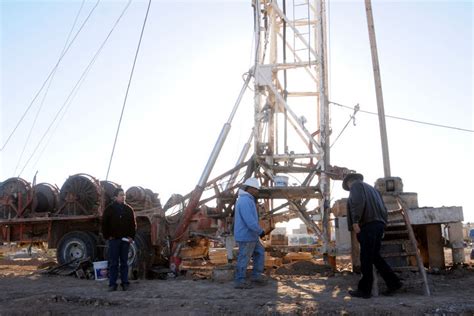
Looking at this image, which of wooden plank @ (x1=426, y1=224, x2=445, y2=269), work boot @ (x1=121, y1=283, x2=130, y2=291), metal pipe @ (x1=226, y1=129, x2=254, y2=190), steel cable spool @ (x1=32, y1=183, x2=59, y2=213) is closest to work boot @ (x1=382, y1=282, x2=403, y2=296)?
wooden plank @ (x1=426, y1=224, x2=445, y2=269)

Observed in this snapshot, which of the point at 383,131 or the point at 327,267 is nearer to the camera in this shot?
the point at 383,131

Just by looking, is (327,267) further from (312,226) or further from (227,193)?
(227,193)

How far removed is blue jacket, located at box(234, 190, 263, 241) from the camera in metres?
7.80

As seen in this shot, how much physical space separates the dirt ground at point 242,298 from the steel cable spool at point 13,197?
12.2 feet

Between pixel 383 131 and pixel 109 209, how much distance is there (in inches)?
226

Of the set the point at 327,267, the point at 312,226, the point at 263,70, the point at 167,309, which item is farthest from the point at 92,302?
the point at 263,70

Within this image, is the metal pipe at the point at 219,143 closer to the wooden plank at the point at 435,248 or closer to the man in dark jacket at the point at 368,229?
the wooden plank at the point at 435,248

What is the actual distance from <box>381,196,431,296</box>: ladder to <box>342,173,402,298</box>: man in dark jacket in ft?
1.92

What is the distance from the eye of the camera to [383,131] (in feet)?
32.9

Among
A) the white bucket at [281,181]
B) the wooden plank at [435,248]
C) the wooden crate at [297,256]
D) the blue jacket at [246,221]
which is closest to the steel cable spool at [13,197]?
the white bucket at [281,181]

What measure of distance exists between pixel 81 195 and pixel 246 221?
5.59 meters

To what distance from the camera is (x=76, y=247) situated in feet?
37.7

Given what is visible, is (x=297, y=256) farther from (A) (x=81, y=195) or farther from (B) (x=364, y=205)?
(B) (x=364, y=205)

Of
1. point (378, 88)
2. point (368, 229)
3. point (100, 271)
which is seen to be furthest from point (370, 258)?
point (100, 271)
